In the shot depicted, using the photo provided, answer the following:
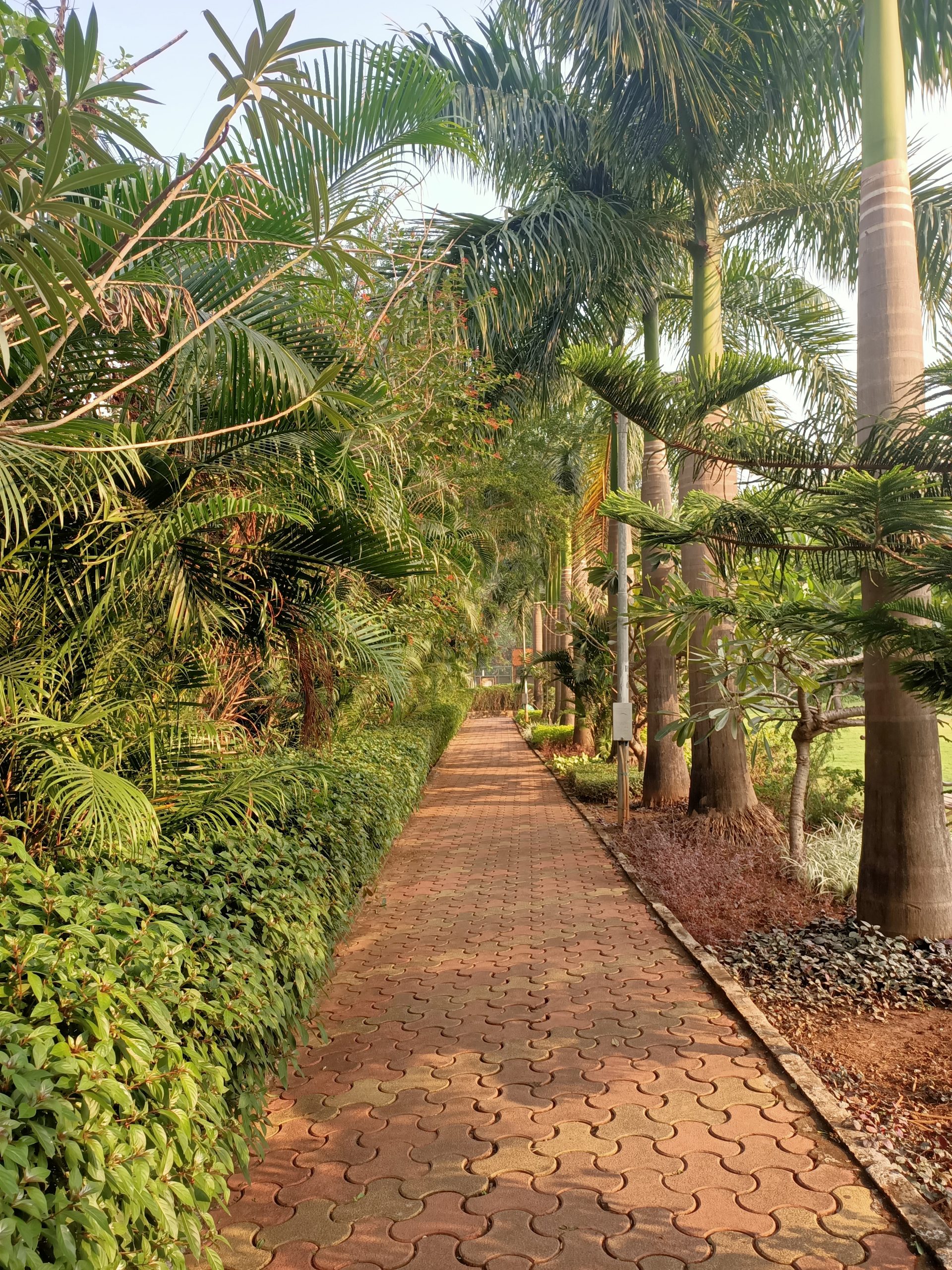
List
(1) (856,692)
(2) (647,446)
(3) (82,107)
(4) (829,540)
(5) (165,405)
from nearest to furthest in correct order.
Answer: (3) (82,107), (5) (165,405), (4) (829,540), (1) (856,692), (2) (647,446)

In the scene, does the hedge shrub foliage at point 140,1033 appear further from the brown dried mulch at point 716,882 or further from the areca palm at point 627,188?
the areca palm at point 627,188

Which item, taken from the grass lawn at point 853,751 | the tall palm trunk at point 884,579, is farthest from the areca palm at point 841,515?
the grass lawn at point 853,751

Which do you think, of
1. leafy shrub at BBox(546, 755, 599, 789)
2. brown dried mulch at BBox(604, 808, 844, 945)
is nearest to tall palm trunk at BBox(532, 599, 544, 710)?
leafy shrub at BBox(546, 755, 599, 789)

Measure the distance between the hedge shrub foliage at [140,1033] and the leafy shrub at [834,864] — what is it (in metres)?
4.13

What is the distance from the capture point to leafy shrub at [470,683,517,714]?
1957 inches

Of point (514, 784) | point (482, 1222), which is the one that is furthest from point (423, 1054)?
point (514, 784)

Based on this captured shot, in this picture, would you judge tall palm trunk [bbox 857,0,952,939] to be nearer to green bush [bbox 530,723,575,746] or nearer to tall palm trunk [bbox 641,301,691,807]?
tall palm trunk [bbox 641,301,691,807]

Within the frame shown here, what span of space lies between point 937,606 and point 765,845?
4668 mm

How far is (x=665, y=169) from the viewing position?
9.09 metres

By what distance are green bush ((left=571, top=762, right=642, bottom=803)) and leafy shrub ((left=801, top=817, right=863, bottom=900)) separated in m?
5.04

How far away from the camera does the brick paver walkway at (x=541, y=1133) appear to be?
2604 mm

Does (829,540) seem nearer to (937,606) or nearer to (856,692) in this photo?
(937,606)

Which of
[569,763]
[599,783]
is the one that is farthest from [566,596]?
[599,783]

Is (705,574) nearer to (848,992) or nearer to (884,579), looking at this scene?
(884,579)
